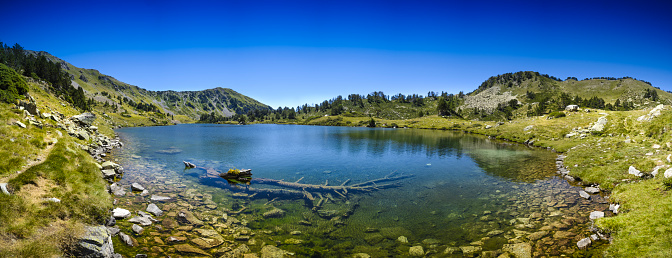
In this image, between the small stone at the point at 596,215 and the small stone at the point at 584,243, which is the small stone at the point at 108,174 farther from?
the small stone at the point at 596,215

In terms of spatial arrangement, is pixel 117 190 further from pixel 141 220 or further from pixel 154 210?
pixel 141 220

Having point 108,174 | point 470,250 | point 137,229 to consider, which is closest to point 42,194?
point 137,229

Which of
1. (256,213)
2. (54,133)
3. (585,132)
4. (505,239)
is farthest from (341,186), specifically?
(585,132)

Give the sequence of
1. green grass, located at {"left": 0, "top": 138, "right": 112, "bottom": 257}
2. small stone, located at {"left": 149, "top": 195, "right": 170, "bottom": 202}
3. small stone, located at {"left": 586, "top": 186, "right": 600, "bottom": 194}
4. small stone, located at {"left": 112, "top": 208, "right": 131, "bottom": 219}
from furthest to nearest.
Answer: small stone, located at {"left": 586, "top": 186, "right": 600, "bottom": 194} < small stone, located at {"left": 149, "top": 195, "right": 170, "bottom": 202} < small stone, located at {"left": 112, "top": 208, "right": 131, "bottom": 219} < green grass, located at {"left": 0, "top": 138, "right": 112, "bottom": 257}

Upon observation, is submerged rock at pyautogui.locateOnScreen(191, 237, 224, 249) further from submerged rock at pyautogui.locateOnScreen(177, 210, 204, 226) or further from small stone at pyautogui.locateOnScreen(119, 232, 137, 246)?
small stone at pyautogui.locateOnScreen(119, 232, 137, 246)

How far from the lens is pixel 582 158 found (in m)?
31.9

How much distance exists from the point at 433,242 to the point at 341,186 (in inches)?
493

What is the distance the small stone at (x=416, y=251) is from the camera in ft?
41.4

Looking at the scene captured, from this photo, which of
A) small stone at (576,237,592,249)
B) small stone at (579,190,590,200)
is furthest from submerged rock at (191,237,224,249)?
small stone at (579,190,590,200)

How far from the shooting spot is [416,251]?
42.3 ft

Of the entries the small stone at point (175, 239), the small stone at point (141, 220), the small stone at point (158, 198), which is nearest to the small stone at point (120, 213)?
the small stone at point (141, 220)

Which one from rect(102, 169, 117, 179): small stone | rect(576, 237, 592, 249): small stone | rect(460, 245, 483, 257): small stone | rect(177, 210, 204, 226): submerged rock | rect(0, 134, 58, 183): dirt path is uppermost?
rect(0, 134, 58, 183): dirt path

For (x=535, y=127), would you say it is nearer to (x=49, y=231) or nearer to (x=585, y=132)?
(x=585, y=132)

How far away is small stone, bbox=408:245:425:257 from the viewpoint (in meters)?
12.6
